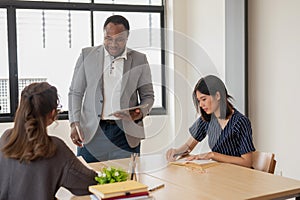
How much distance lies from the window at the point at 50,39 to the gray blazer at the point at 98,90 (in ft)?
3.94

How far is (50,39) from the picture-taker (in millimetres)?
4211

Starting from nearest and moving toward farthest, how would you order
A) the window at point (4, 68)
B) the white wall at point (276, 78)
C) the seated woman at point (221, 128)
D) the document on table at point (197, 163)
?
the document on table at point (197, 163)
the seated woman at point (221, 128)
the white wall at point (276, 78)
the window at point (4, 68)

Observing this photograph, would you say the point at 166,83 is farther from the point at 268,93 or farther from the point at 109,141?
the point at 109,141

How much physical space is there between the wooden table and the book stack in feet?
0.44

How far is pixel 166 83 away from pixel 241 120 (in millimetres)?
1785

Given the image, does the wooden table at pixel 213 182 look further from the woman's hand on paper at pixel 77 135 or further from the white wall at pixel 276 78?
the white wall at pixel 276 78

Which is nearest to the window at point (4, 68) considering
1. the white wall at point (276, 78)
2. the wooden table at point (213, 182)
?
the wooden table at point (213, 182)

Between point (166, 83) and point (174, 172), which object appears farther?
point (166, 83)

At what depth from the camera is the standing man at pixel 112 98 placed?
8.62 ft

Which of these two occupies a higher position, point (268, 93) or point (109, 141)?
point (268, 93)

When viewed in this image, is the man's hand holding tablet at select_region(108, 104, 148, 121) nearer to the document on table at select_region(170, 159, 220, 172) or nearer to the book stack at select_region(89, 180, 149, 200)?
the document on table at select_region(170, 159, 220, 172)

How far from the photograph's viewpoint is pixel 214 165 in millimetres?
2346

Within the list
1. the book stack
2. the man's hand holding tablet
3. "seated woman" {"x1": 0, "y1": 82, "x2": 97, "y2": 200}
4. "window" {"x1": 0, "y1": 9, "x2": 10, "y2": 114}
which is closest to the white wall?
the man's hand holding tablet

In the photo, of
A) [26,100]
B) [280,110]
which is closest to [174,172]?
[26,100]
